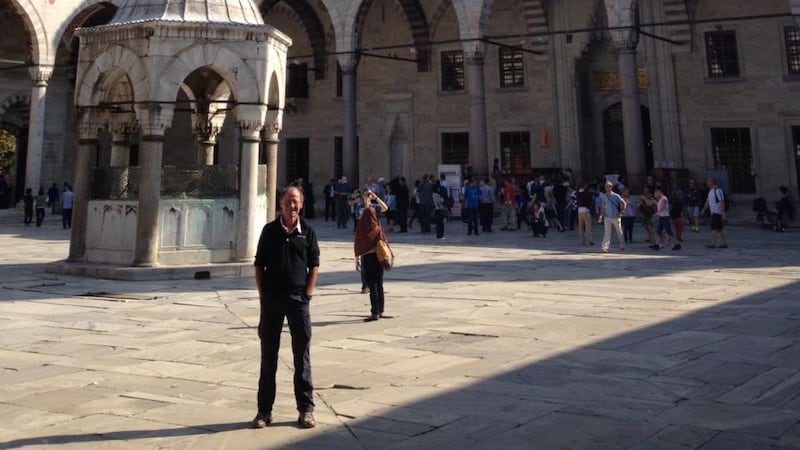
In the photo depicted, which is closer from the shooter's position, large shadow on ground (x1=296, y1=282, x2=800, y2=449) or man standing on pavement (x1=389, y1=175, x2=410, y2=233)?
large shadow on ground (x1=296, y1=282, x2=800, y2=449)

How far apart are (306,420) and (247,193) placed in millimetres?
7390

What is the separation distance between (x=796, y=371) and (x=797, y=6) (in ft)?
54.9

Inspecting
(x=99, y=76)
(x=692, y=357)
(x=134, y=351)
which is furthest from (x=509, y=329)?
(x=99, y=76)

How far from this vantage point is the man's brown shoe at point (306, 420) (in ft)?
11.7

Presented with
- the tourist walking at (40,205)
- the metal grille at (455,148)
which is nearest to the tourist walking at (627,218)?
the metal grille at (455,148)

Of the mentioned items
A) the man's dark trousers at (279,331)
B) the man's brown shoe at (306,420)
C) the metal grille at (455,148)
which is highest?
the metal grille at (455,148)

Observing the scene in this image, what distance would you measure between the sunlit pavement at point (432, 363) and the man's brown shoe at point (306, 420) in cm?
7

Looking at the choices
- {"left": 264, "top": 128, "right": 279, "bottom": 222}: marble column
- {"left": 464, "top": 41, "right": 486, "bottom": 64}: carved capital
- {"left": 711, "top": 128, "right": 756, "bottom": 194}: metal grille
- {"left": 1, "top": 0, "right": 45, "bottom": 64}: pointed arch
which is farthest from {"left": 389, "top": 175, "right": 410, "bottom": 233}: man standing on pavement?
{"left": 1, "top": 0, "right": 45, "bottom": 64}: pointed arch

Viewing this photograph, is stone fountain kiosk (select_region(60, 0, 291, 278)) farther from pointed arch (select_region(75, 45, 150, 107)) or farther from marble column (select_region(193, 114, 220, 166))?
marble column (select_region(193, 114, 220, 166))

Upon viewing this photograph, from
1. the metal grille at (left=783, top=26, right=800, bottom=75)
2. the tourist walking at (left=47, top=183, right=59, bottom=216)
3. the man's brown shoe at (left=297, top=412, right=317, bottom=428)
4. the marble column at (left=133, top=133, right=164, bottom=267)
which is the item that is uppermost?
the metal grille at (left=783, top=26, right=800, bottom=75)

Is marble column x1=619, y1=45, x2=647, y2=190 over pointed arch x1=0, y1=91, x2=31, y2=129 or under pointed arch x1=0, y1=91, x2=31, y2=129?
under

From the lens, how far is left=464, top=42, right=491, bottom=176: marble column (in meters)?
20.8

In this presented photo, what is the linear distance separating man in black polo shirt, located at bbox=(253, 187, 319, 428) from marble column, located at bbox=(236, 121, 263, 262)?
669 centimetres

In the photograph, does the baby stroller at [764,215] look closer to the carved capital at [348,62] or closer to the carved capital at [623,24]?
the carved capital at [623,24]
